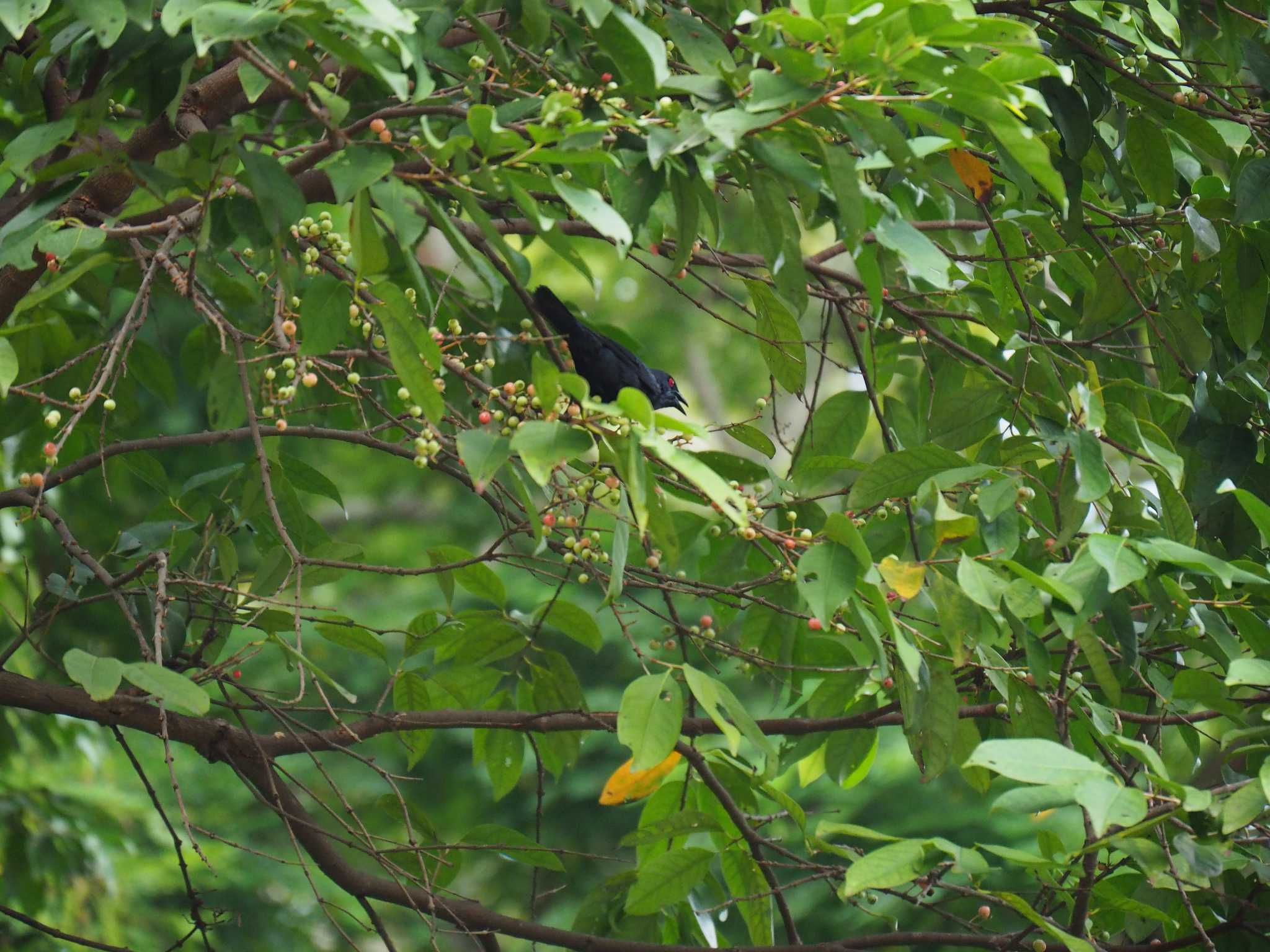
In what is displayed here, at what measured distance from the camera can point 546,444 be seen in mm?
1433

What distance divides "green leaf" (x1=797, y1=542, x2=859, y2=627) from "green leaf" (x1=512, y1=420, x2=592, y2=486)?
361mm

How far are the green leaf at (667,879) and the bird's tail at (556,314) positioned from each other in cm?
132

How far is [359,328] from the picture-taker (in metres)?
2.30

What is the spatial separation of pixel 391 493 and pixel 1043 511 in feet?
24.4

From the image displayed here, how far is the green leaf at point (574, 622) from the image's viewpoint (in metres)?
2.40

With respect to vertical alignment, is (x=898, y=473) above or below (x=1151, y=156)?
below

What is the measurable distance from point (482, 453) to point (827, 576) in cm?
48

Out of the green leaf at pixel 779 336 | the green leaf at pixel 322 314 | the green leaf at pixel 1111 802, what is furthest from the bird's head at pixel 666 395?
the green leaf at pixel 1111 802

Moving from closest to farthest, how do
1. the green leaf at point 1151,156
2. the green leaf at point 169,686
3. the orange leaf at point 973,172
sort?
the green leaf at point 169,686 < the orange leaf at point 973,172 < the green leaf at point 1151,156

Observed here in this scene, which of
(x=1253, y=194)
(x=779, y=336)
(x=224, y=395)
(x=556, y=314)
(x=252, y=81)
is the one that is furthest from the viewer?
(x=556, y=314)

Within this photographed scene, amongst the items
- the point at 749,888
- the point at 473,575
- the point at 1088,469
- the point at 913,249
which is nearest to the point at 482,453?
the point at 913,249

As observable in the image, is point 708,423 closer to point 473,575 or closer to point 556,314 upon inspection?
point 473,575

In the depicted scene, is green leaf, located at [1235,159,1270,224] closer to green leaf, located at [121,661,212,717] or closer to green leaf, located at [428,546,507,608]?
green leaf, located at [428,546,507,608]

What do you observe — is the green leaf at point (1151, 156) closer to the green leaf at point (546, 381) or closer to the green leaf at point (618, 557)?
the green leaf at point (618, 557)
